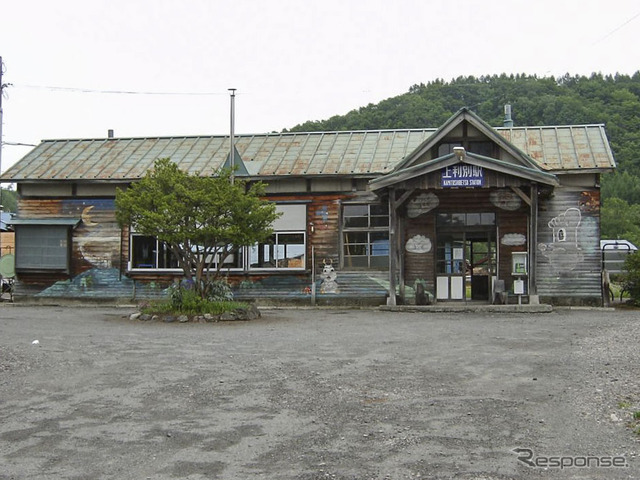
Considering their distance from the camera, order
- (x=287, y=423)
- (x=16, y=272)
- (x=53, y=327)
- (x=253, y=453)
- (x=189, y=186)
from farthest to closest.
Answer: (x=16, y=272), (x=189, y=186), (x=53, y=327), (x=287, y=423), (x=253, y=453)

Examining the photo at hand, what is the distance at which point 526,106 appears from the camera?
41.0 m

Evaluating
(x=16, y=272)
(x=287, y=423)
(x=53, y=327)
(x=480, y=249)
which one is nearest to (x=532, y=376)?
(x=287, y=423)

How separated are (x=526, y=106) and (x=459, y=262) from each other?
22258 mm

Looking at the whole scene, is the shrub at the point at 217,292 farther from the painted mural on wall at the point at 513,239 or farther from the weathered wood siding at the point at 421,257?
the painted mural on wall at the point at 513,239

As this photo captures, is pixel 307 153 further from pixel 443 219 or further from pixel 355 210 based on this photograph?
pixel 443 219

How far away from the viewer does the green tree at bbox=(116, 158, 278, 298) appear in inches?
696

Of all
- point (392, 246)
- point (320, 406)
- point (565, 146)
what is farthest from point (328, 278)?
point (320, 406)

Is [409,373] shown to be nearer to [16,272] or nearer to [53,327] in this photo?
[53,327]

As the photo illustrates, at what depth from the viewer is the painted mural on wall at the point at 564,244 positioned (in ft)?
69.7

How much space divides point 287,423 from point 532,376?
375cm

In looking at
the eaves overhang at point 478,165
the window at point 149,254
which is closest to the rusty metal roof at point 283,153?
the window at point 149,254

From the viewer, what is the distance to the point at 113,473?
208 inches

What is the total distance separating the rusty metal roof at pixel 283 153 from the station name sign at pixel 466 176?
124 inches

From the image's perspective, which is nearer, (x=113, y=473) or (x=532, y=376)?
(x=113, y=473)
